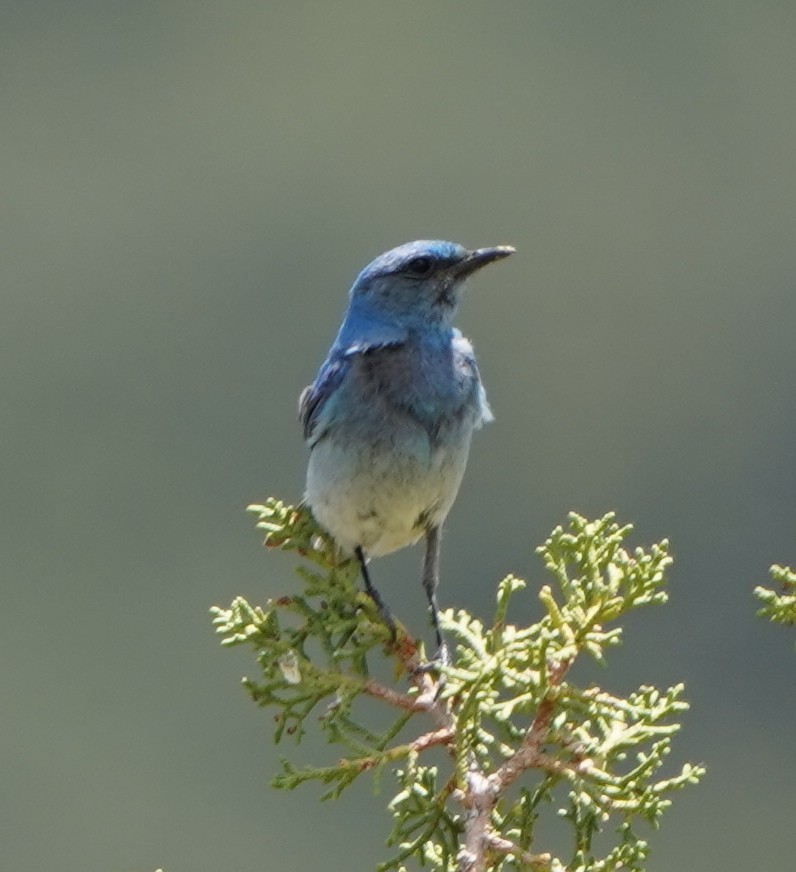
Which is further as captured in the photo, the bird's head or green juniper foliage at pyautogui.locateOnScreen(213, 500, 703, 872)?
the bird's head

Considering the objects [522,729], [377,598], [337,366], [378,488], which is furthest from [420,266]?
[522,729]

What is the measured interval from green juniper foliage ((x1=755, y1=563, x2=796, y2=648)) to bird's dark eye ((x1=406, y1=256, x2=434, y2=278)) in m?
2.59

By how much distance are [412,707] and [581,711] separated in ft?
1.13

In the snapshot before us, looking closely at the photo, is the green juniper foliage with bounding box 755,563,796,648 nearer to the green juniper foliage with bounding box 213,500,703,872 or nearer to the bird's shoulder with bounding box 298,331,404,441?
the green juniper foliage with bounding box 213,500,703,872

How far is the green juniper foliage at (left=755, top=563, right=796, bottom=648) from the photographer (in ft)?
10.4

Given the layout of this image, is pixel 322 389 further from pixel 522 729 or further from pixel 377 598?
pixel 522 729

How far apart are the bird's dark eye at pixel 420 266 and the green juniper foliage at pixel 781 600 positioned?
2.59m

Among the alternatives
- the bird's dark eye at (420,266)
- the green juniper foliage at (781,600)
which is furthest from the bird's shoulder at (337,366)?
the green juniper foliage at (781,600)

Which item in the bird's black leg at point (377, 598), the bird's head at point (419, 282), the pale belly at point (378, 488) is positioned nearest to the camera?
the bird's black leg at point (377, 598)

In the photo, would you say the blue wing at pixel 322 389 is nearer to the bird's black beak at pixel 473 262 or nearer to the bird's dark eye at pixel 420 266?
the bird's dark eye at pixel 420 266

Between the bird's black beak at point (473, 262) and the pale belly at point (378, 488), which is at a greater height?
the bird's black beak at point (473, 262)

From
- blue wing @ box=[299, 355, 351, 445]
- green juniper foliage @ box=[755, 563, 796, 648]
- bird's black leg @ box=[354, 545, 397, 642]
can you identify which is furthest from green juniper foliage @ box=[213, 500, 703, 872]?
blue wing @ box=[299, 355, 351, 445]

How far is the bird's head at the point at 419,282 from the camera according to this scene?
221 inches

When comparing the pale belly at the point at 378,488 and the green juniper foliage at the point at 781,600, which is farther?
the pale belly at the point at 378,488
